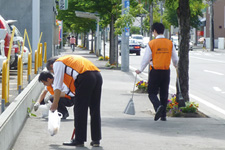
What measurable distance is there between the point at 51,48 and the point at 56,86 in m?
23.8

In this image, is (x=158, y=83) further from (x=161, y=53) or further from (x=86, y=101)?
(x=86, y=101)

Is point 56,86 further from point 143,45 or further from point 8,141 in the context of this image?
point 143,45

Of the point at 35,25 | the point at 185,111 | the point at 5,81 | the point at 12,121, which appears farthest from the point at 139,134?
the point at 35,25

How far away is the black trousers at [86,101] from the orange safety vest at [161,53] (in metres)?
2.95

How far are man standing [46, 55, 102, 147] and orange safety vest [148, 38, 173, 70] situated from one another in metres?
2.95

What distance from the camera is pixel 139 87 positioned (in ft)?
55.0

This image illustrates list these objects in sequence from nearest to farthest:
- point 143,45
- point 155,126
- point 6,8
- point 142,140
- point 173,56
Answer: point 142,140
point 155,126
point 173,56
point 6,8
point 143,45

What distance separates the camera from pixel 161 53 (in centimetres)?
998

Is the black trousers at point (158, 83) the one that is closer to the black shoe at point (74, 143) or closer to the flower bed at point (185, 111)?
the flower bed at point (185, 111)

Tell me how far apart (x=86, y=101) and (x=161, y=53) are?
3.19 metres

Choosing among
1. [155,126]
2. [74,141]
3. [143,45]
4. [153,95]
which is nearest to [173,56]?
[153,95]

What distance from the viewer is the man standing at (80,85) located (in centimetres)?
693

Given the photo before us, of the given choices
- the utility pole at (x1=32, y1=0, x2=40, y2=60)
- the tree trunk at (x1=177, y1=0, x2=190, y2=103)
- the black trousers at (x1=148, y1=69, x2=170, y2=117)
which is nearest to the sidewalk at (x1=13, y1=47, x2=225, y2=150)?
the black trousers at (x1=148, y1=69, x2=170, y2=117)

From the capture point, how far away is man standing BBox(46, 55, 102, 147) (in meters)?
6.93
